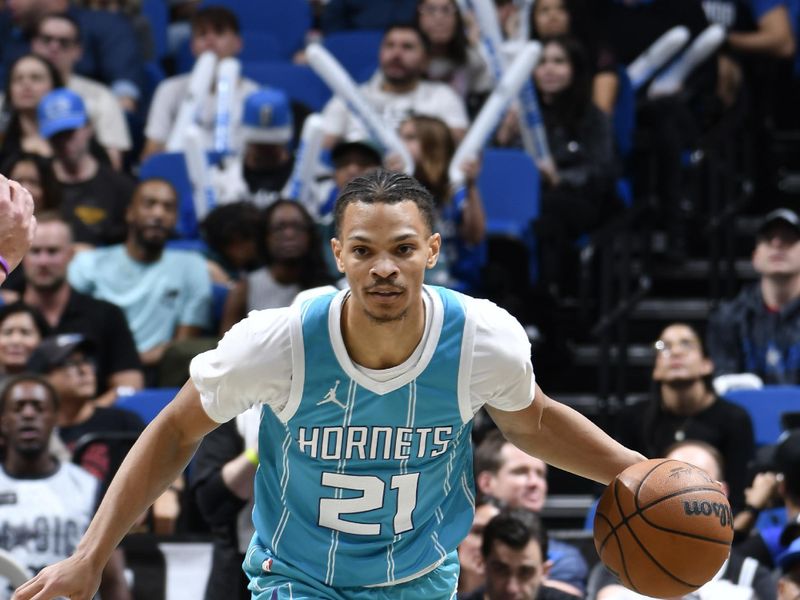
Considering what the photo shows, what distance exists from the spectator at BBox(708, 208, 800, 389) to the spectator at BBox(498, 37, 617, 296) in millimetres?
1173

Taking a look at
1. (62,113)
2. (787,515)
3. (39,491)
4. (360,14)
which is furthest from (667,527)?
(360,14)

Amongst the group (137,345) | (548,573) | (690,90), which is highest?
(690,90)

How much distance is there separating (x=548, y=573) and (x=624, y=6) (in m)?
4.93

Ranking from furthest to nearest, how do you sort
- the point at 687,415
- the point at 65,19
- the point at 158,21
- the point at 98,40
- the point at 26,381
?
the point at 158,21 → the point at 98,40 → the point at 65,19 → the point at 687,415 → the point at 26,381

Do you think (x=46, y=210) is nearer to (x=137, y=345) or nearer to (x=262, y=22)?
(x=137, y=345)

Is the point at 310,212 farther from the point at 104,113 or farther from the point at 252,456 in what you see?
the point at 252,456

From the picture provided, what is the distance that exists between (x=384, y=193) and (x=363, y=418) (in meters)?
0.57

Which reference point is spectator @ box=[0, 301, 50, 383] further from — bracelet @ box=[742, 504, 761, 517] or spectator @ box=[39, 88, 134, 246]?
bracelet @ box=[742, 504, 761, 517]

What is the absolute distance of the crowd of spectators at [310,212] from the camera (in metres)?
6.48

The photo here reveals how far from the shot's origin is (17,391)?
6699mm

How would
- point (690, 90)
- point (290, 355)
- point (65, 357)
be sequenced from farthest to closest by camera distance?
point (690, 90), point (65, 357), point (290, 355)

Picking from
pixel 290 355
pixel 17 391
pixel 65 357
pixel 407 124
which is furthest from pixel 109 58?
pixel 290 355

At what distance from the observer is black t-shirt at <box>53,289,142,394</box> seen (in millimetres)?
7895

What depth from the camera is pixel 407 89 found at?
9.30m
